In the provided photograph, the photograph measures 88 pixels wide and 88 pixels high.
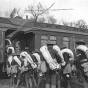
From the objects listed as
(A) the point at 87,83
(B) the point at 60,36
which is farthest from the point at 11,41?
(A) the point at 87,83

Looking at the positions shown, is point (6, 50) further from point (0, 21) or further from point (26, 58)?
point (26, 58)

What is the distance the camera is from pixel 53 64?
4.81 metres

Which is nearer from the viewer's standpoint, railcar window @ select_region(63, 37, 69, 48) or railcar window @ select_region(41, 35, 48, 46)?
railcar window @ select_region(41, 35, 48, 46)

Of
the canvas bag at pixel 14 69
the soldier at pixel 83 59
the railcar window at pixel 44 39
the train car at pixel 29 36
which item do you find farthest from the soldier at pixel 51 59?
the railcar window at pixel 44 39

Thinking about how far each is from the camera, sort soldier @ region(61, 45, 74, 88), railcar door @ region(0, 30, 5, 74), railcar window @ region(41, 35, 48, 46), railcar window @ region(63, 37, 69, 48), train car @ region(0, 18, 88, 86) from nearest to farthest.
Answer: soldier @ region(61, 45, 74, 88)
railcar door @ region(0, 30, 5, 74)
train car @ region(0, 18, 88, 86)
railcar window @ region(41, 35, 48, 46)
railcar window @ region(63, 37, 69, 48)

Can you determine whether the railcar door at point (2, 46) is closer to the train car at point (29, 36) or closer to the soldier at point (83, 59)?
the train car at point (29, 36)

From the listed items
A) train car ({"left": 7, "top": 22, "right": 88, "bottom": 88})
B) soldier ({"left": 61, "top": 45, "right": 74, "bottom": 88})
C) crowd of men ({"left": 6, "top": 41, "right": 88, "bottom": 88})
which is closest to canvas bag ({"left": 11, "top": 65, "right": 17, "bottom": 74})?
crowd of men ({"left": 6, "top": 41, "right": 88, "bottom": 88})

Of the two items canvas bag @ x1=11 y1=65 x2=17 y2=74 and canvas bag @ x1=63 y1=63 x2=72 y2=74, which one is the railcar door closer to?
canvas bag @ x1=11 y1=65 x2=17 y2=74

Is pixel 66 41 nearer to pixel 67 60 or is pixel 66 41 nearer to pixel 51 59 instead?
pixel 67 60

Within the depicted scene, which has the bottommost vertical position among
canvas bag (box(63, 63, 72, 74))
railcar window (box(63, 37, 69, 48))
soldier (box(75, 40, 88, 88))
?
canvas bag (box(63, 63, 72, 74))

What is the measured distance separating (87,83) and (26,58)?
2344 millimetres

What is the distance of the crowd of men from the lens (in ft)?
→ 16.3

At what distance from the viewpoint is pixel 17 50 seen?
977 cm

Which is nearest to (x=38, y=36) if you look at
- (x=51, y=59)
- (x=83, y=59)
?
(x=83, y=59)
